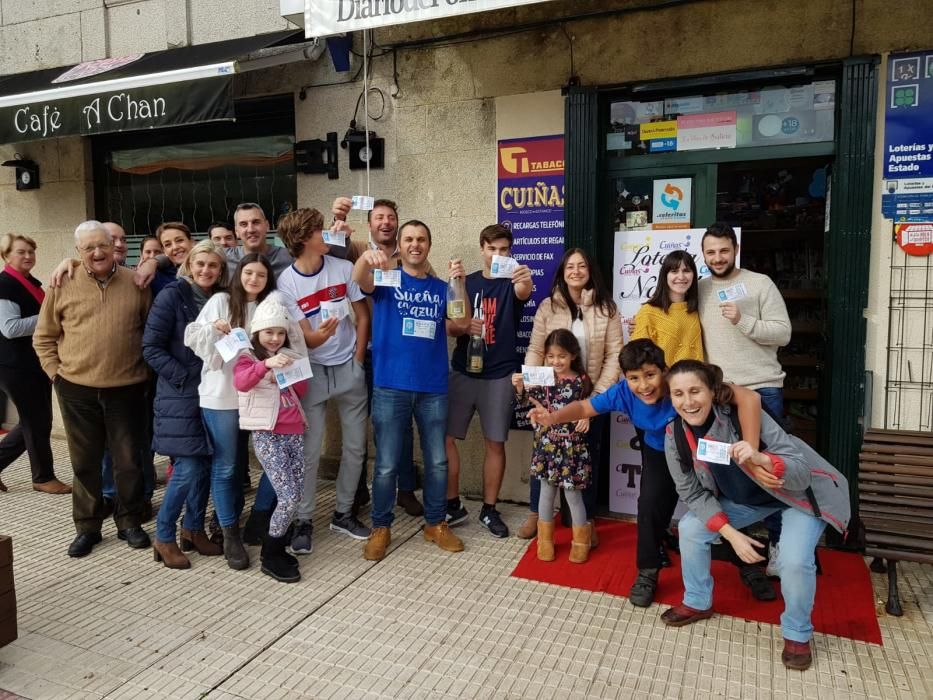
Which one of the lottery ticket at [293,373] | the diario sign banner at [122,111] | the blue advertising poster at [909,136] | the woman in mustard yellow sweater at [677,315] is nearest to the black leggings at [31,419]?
the diario sign banner at [122,111]

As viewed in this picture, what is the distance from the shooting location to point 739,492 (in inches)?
126

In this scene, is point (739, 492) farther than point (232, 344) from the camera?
No

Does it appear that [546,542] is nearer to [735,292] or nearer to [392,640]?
[392,640]

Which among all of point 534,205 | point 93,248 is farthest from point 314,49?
point 93,248

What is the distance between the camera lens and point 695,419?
10.0 ft

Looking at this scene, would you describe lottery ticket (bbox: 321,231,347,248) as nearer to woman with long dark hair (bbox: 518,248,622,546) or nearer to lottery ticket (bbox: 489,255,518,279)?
lottery ticket (bbox: 489,255,518,279)

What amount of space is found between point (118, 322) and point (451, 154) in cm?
→ 248

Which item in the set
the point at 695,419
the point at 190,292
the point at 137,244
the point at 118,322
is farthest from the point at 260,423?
the point at 137,244

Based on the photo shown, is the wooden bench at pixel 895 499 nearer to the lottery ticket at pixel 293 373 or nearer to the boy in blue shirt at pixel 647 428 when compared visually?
the boy in blue shirt at pixel 647 428

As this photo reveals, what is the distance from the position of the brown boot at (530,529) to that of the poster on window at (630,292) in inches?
25.6

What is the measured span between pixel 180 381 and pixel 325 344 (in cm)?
83

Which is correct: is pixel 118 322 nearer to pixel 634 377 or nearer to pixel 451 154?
pixel 451 154

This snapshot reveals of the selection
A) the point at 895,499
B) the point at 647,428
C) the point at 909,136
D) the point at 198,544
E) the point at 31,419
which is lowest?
the point at 198,544

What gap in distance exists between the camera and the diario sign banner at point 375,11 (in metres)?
3.85
